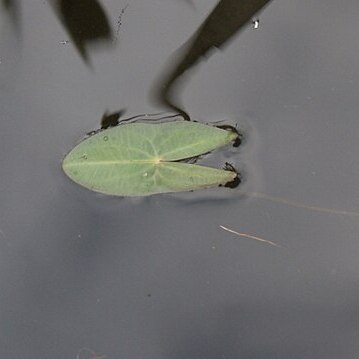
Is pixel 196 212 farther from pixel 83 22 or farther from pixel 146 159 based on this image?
pixel 83 22

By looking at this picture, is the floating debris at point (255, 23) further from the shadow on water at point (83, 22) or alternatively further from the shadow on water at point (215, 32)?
the shadow on water at point (83, 22)

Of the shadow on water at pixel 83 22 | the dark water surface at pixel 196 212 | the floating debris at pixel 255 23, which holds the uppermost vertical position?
the shadow on water at pixel 83 22

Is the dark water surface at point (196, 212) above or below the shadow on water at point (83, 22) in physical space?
below

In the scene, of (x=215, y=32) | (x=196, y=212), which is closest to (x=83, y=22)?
(x=215, y=32)

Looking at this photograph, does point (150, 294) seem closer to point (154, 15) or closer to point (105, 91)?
point (105, 91)

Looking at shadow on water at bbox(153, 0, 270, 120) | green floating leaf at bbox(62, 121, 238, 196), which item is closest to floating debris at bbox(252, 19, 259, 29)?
shadow on water at bbox(153, 0, 270, 120)

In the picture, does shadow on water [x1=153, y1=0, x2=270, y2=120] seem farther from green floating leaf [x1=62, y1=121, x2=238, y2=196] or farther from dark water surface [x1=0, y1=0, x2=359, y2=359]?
green floating leaf [x1=62, y1=121, x2=238, y2=196]

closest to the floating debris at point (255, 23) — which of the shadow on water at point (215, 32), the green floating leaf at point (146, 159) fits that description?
the shadow on water at point (215, 32)
